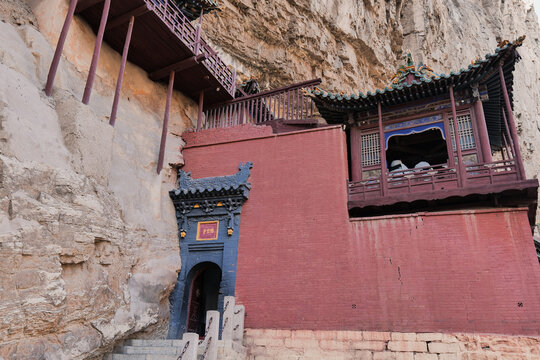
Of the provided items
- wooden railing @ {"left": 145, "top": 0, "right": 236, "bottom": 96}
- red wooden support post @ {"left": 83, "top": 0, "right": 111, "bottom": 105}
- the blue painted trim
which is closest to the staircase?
red wooden support post @ {"left": 83, "top": 0, "right": 111, "bottom": 105}

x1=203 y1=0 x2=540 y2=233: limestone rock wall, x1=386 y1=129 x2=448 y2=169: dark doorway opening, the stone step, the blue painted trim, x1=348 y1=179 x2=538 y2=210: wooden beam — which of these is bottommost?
the stone step

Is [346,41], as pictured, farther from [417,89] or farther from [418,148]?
[417,89]

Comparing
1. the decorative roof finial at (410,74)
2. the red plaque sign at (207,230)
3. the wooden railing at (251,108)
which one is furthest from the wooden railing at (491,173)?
the red plaque sign at (207,230)

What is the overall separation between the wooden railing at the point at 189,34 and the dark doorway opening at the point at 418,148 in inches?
220

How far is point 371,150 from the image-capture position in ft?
38.4

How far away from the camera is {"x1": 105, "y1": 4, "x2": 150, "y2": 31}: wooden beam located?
1023cm

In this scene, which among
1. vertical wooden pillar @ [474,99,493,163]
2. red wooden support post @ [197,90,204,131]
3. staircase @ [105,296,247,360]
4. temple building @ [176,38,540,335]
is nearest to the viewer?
staircase @ [105,296,247,360]

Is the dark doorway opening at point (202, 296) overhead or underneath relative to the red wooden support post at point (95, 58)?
underneath

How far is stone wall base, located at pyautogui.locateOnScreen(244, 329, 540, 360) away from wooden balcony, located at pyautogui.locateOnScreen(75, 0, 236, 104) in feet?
24.9

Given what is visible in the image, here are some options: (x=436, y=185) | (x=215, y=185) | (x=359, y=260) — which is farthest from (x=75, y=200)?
(x=436, y=185)

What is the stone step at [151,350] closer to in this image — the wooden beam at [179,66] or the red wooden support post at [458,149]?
the red wooden support post at [458,149]

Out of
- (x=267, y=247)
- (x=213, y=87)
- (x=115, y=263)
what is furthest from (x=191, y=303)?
(x=213, y=87)

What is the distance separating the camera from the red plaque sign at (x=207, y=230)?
11.1 m

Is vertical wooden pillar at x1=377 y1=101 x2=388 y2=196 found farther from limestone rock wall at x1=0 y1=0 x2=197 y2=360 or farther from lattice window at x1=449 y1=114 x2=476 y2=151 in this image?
limestone rock wall at x1=0 y1=0 x2=197 y2=360
